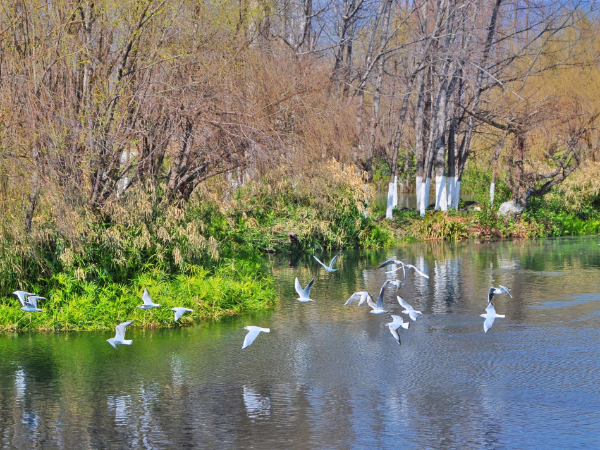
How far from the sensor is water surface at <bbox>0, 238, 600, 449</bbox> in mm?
8430

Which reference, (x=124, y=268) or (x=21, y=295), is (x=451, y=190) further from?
(x=21, y=295)

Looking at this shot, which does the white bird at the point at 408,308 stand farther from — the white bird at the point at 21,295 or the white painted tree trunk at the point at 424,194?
the white painted tree trunk at the point at 424,194

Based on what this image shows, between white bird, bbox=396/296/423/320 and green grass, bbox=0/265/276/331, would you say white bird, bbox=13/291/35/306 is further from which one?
white bird, bbox=396/296/423/320

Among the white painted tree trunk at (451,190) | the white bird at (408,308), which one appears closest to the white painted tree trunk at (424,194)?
the white painted tree trunk at (451,190)

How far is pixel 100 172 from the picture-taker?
14.8m

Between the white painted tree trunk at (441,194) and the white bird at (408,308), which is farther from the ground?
the white painted tree trunk at (441,194)

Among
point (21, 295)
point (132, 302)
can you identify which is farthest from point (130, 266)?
point (21, 295)

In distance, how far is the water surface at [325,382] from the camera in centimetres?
843

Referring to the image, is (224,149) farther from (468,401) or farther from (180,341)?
(468,401)

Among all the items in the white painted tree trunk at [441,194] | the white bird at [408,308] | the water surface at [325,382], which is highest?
the white painted tree trunk at [441,194]

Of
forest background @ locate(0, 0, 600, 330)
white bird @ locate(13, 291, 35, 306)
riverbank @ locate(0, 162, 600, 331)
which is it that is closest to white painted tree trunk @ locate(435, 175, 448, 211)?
forest background @ locate(0, 0, 600, 330)

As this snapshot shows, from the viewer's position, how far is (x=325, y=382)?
10414 millimetres

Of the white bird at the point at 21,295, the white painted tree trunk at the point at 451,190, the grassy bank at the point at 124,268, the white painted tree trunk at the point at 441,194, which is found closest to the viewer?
the white bird at the point at 21,295

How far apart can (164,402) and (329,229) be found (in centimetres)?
1633
